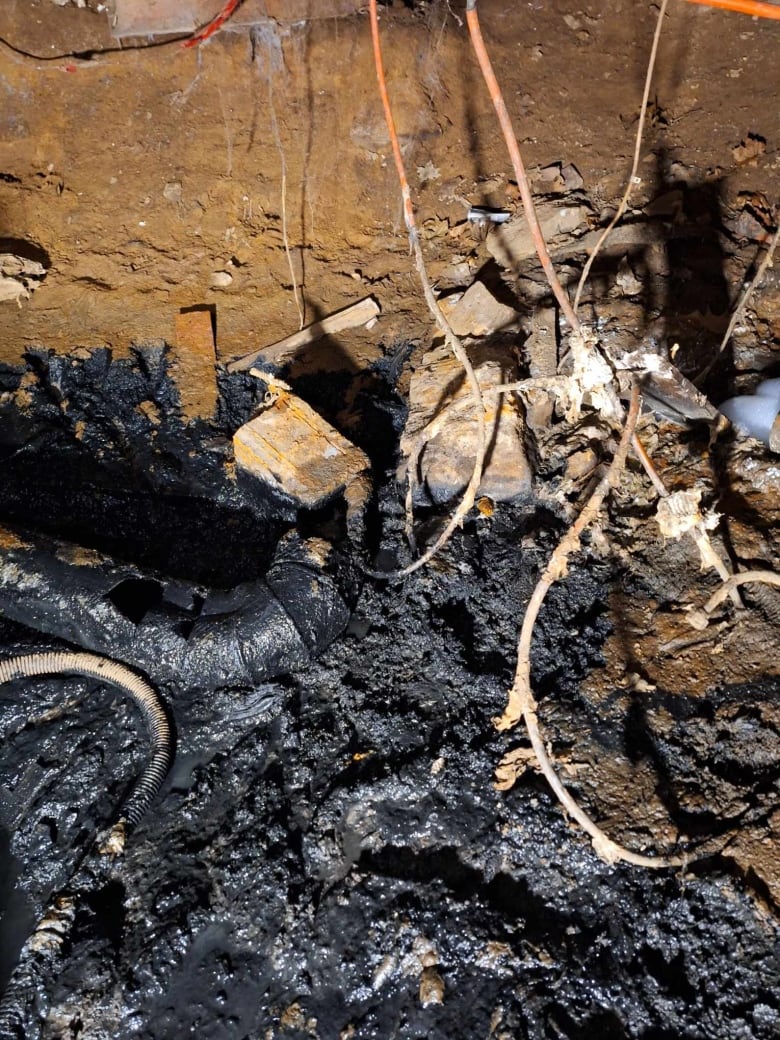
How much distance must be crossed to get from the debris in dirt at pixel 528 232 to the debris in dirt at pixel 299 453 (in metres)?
1.88

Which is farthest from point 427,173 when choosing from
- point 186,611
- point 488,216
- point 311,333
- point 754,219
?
point 186,611

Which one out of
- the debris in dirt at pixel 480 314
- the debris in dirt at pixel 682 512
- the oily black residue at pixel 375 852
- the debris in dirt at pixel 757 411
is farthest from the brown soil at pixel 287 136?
the debris in dirt at pixel 682 512

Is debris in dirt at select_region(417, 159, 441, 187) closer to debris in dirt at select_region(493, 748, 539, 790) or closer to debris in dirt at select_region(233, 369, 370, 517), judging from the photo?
debris in dirt at select_region(233, 369, 370, 517)

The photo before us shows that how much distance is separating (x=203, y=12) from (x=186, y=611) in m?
4.88

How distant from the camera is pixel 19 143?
5.93 metres

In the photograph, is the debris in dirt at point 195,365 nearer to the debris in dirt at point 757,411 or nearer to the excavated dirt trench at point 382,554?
the excavated dirt trench at point 382,554

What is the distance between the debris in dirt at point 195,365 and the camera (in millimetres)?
4992

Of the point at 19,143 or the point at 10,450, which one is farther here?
the point at 19,143

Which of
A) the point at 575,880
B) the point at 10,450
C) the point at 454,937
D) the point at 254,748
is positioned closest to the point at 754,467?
the point at 575,880

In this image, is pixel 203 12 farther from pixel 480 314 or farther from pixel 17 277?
pixel 480 314

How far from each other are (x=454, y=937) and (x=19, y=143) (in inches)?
259

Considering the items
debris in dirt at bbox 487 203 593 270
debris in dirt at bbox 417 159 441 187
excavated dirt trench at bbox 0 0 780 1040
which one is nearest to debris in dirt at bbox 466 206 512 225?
excavated dirt trench at bbox 0 0 780 1040

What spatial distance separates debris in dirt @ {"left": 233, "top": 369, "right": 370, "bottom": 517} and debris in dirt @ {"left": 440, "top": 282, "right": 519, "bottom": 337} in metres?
1.09

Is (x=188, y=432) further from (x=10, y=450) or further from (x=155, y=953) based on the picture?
(x=155, y=953)
